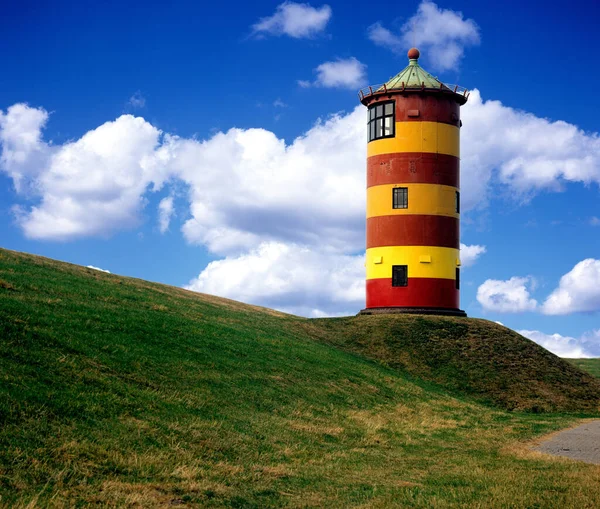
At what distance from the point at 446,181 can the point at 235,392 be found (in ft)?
90.7

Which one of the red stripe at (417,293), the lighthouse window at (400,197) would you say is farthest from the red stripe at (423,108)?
the red stripe at (417,293)

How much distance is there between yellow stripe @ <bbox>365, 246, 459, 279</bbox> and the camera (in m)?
42.5

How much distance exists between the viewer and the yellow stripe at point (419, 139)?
43156 mm

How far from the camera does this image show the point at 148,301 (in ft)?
97.1

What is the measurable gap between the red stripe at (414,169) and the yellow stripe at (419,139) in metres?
0.32

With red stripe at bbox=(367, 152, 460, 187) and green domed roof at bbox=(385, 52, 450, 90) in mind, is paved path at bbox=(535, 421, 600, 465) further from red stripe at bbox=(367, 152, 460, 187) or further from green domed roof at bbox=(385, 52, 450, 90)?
green domed roof at bbox=(385, 52, 450, 90)

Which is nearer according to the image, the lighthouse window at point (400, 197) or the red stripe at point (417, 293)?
the red stripe at point (417, 293)

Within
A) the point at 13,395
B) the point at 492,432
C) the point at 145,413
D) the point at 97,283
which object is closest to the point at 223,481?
the point at 145,413

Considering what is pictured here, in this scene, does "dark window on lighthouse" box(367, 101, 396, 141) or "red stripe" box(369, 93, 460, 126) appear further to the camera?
"dark window on lighthouse" box(367, 101, 396, 141)

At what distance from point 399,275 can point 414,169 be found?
6558mm

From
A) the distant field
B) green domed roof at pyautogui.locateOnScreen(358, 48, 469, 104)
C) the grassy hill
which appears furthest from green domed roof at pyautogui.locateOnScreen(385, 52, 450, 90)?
the distant field

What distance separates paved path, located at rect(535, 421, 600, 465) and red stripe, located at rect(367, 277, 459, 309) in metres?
17.4

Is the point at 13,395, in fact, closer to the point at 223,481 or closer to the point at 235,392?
the point at 223,481

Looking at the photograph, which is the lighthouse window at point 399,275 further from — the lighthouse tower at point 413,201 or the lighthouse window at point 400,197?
the lighthouse window at point 400,197
